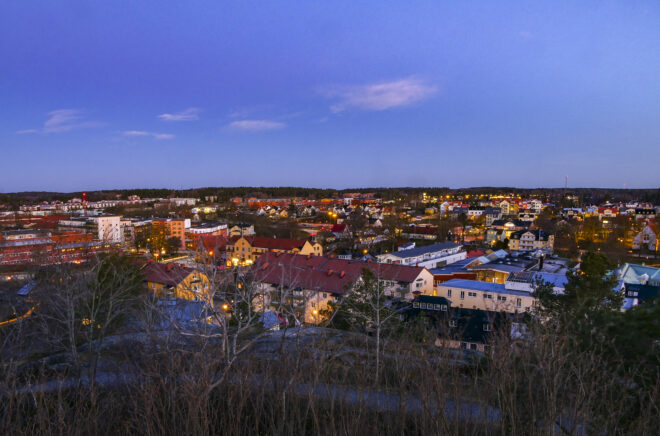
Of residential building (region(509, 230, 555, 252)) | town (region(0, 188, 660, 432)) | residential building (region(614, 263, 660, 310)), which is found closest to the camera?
town (region(0, 188, 660, 432))

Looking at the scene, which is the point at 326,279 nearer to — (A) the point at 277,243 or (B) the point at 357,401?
(A) the point at 277,243

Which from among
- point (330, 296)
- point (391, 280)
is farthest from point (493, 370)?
point (391, 280)

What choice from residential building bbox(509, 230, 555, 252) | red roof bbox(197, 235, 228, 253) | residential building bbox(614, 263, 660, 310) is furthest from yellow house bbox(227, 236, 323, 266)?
residential building bbox(509, 230, 555, 252)

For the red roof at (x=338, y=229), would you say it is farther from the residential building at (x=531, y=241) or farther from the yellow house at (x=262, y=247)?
the residential building at (x=531, y=241)

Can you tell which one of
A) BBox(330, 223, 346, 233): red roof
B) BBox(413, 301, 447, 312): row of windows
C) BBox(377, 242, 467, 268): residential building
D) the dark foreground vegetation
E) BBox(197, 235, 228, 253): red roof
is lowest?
BBox(377, 242, 467, 268): residential building

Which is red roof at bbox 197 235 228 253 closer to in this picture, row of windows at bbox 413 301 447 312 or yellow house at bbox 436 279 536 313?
row of windows at bbox 413 301 447 312

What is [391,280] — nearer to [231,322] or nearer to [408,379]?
[231,322]

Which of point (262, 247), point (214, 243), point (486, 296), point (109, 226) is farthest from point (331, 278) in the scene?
point (109, 226)

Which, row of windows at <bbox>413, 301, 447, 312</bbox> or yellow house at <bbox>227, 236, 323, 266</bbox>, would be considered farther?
yellow house at <bbox>227, 236, 323, 266</bbox>

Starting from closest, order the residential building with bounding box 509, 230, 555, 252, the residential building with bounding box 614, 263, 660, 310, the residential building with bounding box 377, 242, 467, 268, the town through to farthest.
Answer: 1. the town
2. the residential building with bounding box 614, 263, 660, 310
3. the residential building with bounding box 377, 242, 467, 268
4. the residential building with bounding box 509, 230, 555, 252
